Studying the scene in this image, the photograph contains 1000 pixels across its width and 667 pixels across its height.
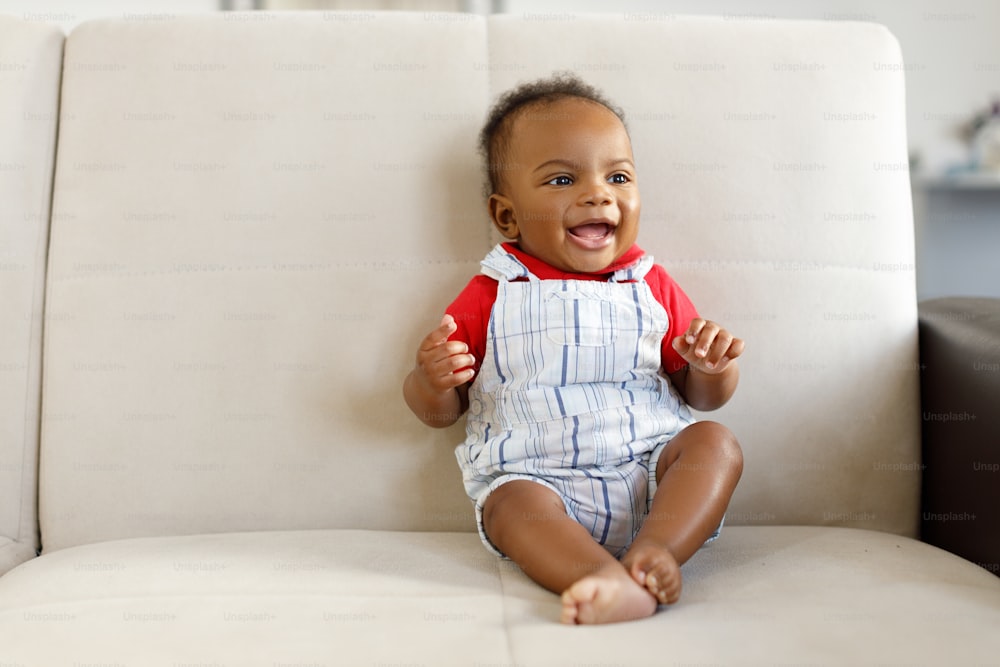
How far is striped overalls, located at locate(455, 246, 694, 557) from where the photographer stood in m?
1.12

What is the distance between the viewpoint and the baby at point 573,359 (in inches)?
43.0

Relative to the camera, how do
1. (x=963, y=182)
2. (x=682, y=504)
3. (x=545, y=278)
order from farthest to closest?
(x=963, y=182), (x=545, y=278), (x=682, y=504)

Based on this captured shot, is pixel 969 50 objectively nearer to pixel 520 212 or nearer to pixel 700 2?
pixel 700 2

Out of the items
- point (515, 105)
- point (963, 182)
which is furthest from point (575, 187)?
point (963, 182)

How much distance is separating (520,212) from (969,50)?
2.45 metres

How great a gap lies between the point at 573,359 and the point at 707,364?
0.17 meters

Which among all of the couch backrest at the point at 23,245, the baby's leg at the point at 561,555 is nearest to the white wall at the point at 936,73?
the couch backrest at the point at 23,245

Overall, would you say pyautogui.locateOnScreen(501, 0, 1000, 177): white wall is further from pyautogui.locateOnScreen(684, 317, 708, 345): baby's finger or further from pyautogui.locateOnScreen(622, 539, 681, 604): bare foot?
pyautogui.locateOnScreen(622, 539, 681, 604): bare foot

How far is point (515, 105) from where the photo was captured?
129 centimetres

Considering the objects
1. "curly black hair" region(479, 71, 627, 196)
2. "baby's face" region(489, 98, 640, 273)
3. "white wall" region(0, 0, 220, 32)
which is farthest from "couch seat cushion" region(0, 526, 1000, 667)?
"white wall" region(0, 0, 220, 32)

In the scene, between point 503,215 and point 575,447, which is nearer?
point 575,447

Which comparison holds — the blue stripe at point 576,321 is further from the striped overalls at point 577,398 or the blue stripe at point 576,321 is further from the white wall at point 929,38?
the white wall at point 929,38

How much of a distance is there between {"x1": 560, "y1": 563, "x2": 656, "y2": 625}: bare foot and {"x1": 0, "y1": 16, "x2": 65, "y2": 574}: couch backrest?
2.51ft

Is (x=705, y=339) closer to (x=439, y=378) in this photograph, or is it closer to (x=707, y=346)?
(x=707, y=346)
